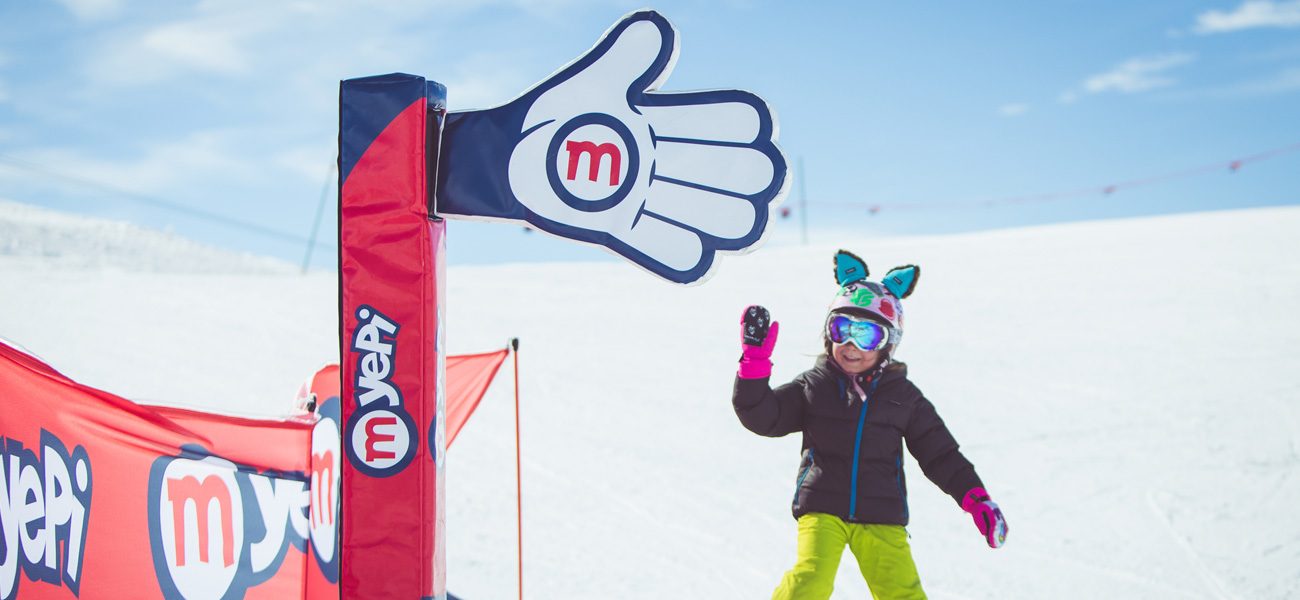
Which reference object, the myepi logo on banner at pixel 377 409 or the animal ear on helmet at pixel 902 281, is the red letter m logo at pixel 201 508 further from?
the animal ear on helmet at pixel 902 281

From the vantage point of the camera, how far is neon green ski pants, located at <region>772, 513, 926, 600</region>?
3.03m

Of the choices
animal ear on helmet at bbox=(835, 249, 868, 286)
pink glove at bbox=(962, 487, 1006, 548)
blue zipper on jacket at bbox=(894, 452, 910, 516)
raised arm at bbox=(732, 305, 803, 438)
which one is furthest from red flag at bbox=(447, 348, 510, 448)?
pink glove at bbox=(962, 487, 1006, 548)

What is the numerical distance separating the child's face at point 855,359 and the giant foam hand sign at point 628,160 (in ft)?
2.43

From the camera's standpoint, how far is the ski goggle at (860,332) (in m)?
3.33

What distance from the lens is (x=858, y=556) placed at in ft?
10.5

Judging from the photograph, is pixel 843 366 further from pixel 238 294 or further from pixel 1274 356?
pixel 238 294

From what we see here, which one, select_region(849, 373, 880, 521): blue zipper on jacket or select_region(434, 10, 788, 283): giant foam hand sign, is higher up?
select_region(434, 10, 788, 283): giant foam hand sign

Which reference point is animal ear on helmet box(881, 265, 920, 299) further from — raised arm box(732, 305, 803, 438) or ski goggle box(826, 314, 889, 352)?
raised arm box(732, 305, 803, 438)

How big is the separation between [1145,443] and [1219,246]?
10064mm

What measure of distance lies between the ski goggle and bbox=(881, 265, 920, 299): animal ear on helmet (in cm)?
27

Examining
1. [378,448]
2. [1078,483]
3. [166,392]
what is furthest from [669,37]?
[166,392]

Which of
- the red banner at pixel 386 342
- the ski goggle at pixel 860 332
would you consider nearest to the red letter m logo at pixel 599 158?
the red banner at pixel 386 342

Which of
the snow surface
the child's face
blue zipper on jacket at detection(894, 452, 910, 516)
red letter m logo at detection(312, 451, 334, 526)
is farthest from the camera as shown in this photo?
the snow surface

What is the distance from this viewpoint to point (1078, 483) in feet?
21.4
